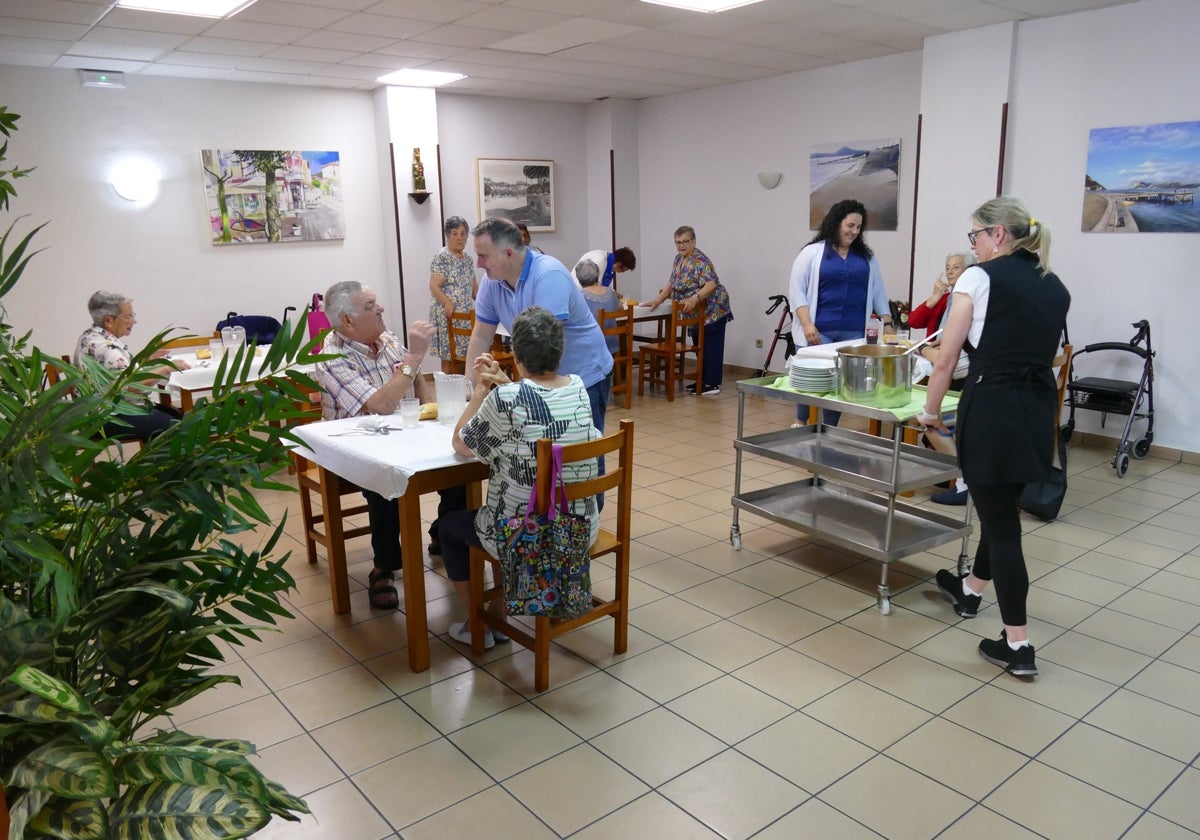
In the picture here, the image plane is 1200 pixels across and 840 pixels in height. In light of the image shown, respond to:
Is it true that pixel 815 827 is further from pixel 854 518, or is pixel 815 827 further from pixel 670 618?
pixel 854 518

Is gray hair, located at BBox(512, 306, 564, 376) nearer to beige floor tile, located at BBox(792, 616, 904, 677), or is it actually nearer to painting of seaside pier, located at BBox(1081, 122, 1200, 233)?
beige floor tile, located at BBox(792, 616, 904, 677)

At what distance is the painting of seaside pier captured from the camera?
5.07 m

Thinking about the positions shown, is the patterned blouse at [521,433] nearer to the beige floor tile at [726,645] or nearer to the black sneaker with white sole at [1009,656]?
the beige floor tile at [726,645]

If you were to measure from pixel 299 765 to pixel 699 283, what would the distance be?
5.76 m

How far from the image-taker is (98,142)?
6.45 meters

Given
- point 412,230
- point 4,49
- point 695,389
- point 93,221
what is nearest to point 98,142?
point 93,221

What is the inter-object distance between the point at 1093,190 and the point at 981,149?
770 millimetres

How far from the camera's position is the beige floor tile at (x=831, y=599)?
3.43 meters

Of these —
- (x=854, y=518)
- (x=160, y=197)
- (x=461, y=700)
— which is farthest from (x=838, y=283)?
(x=160, y=197)

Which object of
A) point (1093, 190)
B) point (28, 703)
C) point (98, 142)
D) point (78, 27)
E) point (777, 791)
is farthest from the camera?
point (98, 142)

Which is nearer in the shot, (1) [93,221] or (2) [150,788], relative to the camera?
(2) [150,788]

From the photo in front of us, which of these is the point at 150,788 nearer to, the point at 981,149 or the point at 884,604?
the point at 884,604

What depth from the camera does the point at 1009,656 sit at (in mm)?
2936

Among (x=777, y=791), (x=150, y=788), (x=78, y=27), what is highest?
(x=78, y=27)
